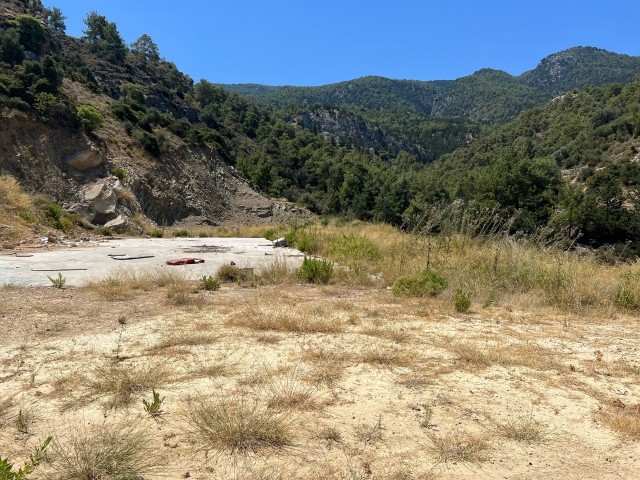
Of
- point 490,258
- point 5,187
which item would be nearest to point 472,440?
point 490,258

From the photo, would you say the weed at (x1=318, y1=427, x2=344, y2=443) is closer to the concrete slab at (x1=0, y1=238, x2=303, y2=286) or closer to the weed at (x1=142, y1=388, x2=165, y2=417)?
the weed at (x1=142, y1=388, x2=165, y2=417)

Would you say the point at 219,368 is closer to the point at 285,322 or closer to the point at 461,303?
the point at 285,322

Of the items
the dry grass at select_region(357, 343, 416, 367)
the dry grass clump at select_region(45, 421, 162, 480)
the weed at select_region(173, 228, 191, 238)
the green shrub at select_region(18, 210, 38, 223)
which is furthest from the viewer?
the weed at select_region(173, 228, 191, 238)

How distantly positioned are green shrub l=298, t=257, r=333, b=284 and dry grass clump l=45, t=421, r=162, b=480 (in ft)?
17.8

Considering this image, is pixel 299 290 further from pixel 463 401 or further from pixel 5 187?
pixel 5 187

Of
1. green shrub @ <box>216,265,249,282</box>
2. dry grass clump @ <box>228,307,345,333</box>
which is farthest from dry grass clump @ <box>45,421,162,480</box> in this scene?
green shrub @ <box>216,265,249,282</box>

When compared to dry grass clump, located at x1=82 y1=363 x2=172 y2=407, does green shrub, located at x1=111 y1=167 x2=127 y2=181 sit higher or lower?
higher

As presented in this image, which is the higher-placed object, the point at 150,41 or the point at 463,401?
the point at 150,41

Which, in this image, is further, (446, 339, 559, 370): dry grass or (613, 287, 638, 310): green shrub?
(613, 287, 638, 310): green shrub

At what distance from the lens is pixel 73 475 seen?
2.09 metres

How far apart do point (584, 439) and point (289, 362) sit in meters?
2.09

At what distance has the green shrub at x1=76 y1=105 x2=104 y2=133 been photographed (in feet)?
85.0

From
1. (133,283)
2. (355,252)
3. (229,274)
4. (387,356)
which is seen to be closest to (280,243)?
(355,252)

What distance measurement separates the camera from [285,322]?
468 cm
